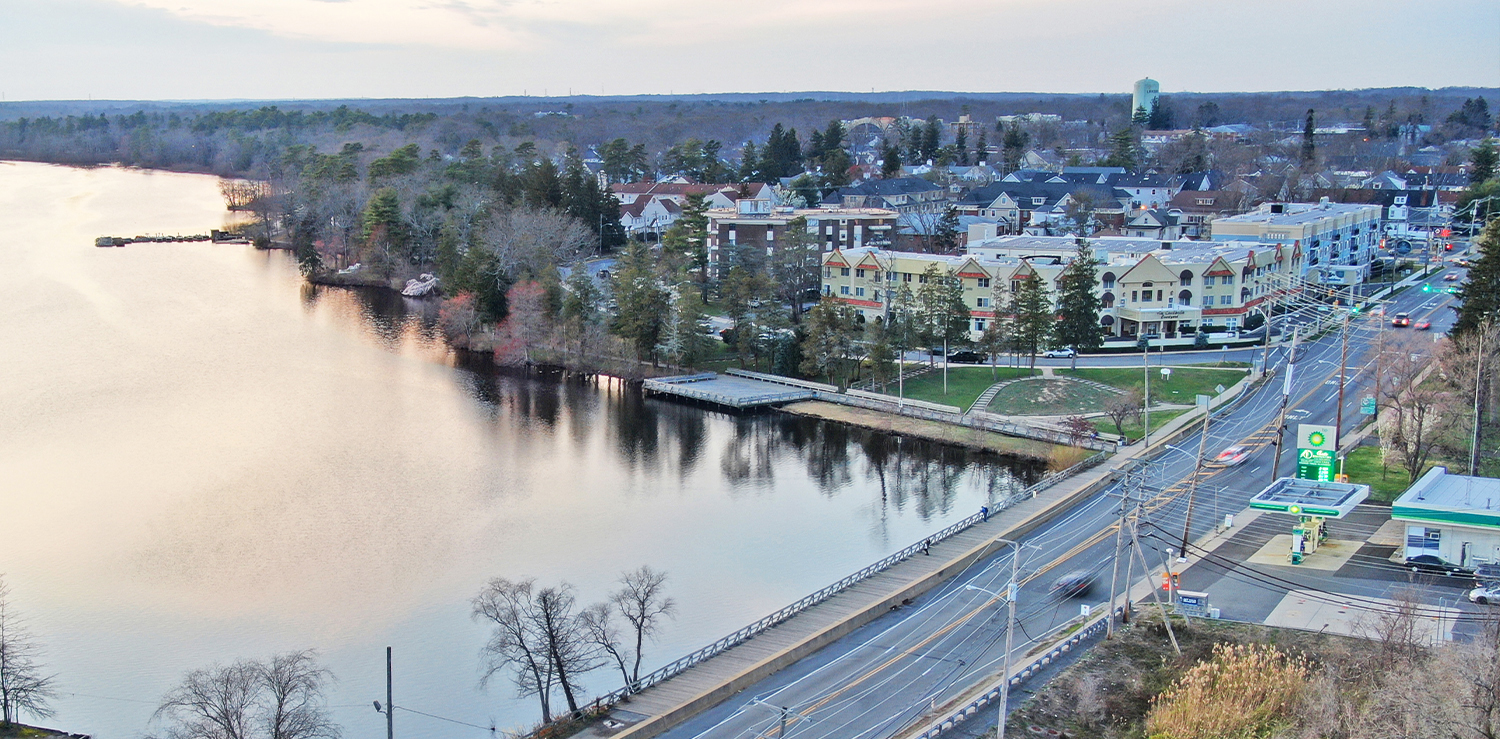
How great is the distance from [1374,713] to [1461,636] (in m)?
5.78

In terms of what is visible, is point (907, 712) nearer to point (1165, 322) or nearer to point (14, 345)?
point (1165, 322)

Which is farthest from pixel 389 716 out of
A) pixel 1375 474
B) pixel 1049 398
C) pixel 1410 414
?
pixel 1049 398

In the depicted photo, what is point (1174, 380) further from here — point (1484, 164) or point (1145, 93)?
point (1145, 93)

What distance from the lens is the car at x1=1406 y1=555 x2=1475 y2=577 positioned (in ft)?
82.7

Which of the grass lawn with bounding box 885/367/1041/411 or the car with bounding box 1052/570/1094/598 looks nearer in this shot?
the car with bounding box 1052/570/1094/598

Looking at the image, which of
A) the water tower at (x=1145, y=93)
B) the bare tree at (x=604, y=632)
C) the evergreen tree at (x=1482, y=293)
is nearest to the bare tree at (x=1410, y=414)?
the evergreen tree at (x=1482, y=293)

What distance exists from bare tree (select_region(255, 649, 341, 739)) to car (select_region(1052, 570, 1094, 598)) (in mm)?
14041

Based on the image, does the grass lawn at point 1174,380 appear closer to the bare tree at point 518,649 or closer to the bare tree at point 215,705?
the bare tree at point 518,649

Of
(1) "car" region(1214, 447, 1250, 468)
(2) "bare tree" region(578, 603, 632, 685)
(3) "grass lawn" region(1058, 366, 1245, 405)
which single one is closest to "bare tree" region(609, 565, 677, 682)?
(2) "bare tree" region(578, 603, 632, 685)

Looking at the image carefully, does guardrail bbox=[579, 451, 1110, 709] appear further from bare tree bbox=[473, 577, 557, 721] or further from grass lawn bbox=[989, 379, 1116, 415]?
grass lawn bbox=[989, 379, 1116, 415]

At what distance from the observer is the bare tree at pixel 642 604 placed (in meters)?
23.3

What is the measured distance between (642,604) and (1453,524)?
16441 millimetres

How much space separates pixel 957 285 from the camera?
1930 inches

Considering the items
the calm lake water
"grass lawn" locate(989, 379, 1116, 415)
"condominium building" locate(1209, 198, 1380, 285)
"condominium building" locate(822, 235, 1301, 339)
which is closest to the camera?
the calm lake water
